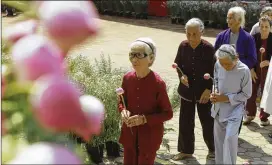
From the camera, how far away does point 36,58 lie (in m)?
0.32

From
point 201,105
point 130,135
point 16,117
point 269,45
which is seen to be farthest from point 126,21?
point 16,117

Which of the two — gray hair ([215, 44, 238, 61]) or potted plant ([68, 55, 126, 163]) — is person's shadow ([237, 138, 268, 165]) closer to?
potted plant ([68, 55, 126, 163])

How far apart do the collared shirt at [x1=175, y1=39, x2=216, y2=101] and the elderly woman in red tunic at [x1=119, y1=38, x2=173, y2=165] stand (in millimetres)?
1365

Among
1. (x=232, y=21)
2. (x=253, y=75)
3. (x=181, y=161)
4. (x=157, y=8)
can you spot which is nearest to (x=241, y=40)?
(x=232, y=21)

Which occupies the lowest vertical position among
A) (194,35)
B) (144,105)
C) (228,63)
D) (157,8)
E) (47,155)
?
(157,8)

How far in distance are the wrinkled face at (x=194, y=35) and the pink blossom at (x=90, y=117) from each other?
4.83 meters

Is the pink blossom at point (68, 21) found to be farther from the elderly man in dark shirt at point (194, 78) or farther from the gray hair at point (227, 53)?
the elderly man in dark shirt at point (194, 78)

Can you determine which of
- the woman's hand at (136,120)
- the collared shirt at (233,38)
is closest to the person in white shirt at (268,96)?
the collared shirt at (233,38)

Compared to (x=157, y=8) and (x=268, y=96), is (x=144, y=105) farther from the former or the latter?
(x=157, y=8)

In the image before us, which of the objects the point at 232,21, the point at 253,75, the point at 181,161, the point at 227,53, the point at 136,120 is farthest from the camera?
the point at 253,75

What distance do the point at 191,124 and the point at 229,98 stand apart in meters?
0.88

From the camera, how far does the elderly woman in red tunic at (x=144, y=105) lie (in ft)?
12.5

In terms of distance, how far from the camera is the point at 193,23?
16.8 feet

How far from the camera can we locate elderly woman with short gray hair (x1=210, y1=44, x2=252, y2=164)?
4.66 m
